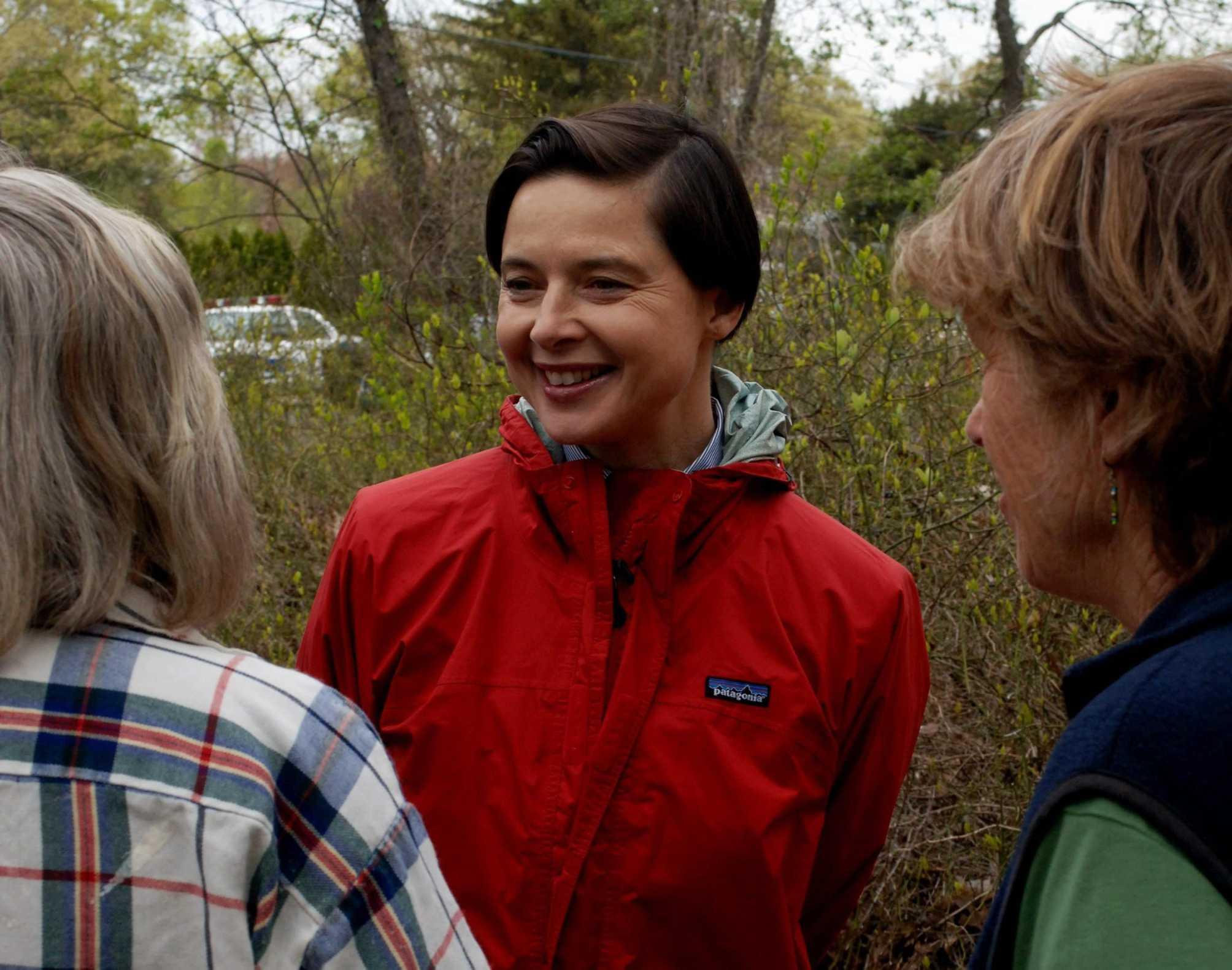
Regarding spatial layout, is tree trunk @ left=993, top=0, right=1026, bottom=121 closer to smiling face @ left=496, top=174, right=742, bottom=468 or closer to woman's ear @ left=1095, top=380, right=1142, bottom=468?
smiling face @ left=496, top=174, right=742, bottom=468

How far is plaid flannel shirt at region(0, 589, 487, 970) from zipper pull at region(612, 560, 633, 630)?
723 millimetres

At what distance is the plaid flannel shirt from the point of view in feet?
3.77

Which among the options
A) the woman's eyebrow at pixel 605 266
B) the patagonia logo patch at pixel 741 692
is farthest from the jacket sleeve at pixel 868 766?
the woman's eyebrow at pixel 605 266

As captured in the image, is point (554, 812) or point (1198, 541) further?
point (554, 812)

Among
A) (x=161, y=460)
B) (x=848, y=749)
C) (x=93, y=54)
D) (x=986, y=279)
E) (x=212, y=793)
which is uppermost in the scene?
(x=93, y=54)

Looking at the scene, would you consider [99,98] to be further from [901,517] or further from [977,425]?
[977,425]

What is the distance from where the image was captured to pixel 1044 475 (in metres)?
1.36

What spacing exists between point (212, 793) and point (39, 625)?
250mm

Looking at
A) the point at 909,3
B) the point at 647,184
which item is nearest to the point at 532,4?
the point at 909,3

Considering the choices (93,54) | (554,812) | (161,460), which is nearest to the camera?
(161,460)

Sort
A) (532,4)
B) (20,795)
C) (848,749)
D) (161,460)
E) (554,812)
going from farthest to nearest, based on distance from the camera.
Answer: (532,4) → (848,749) → (554,812) → (161,460) → (20,795)

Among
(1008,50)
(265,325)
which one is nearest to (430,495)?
(265,325)

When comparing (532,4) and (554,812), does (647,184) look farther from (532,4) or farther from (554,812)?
(532,4)

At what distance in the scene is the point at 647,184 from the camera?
2.09 m
